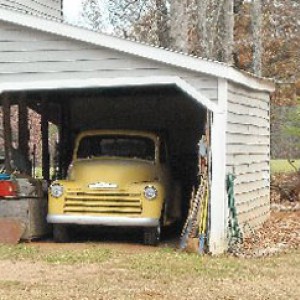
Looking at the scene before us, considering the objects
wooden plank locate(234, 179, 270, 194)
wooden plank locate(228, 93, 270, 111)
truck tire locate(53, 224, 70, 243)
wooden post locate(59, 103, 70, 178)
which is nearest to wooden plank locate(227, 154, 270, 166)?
wooden plank locate(234, 179, 270, 194)

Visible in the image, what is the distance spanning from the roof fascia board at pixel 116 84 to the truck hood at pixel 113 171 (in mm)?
1749

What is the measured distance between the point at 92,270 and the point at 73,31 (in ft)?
13.9

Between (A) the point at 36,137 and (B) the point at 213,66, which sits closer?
(B) the point at 213,66

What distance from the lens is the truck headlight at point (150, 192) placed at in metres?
14.5

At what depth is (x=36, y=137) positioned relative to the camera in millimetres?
45875

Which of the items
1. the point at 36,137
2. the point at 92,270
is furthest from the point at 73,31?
the point at 36,137

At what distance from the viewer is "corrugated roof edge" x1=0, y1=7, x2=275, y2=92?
13.7m

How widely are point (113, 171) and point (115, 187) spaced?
531 mm

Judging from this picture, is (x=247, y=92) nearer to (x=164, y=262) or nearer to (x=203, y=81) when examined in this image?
(x=203, y=81)

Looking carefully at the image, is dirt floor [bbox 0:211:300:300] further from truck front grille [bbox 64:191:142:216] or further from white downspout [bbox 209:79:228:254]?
truck front grille [bbox 64:191:142:216]

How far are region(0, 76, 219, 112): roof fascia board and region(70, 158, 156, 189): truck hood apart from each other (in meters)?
1.75

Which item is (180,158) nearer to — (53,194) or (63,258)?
(53,194)

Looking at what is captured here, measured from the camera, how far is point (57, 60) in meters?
14.2

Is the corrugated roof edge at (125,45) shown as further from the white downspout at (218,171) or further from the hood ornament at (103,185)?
the hood ornament at (103,185)
